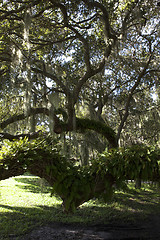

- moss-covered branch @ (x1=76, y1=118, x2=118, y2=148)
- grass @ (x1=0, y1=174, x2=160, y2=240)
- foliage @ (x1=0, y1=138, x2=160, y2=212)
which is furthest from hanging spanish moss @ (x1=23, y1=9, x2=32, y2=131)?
moss-covered branch @ (x1=76, y1=118, x2=118, y2=148)

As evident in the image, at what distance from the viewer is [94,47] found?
698 centimetres

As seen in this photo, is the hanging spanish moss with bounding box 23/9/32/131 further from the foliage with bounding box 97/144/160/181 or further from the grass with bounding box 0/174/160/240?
the foliage with bounding box 97/144/160/181

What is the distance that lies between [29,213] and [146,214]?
3.26 meters

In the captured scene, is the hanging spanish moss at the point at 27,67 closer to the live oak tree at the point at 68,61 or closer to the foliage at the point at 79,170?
the live oak tree at the point at 68,61

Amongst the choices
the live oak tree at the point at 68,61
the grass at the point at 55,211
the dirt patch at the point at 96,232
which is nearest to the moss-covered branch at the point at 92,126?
the live oak tree at the point at 68,61

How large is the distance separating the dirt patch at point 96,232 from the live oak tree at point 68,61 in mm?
1958

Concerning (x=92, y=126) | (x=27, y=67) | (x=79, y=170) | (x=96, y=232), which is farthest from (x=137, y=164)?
(x=92, y=126)

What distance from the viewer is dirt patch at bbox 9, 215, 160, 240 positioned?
430 cm

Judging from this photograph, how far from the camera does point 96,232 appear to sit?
462 centimetres

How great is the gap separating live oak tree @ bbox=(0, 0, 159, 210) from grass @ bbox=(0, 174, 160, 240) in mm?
1798

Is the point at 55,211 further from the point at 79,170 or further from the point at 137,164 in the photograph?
the point at 137,164

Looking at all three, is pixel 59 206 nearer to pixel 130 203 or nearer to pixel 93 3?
pixel 130 203

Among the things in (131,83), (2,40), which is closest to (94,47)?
(131,83)

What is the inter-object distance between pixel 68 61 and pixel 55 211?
4824mm
